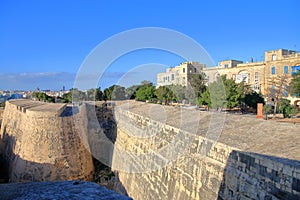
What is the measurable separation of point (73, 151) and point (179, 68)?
26763mm

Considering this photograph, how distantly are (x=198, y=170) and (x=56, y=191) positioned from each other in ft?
11.5

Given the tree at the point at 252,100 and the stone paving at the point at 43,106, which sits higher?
the tree at the point at 252,100

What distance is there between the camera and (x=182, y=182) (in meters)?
5.79

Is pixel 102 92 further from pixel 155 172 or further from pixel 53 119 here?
pixel 155 172

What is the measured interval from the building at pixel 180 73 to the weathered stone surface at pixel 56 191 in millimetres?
26941

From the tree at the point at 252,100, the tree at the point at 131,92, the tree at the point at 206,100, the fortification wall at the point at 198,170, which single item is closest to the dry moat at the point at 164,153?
the fortification wall at the point at 198,170

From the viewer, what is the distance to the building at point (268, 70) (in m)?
24.4

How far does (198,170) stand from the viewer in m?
5.20

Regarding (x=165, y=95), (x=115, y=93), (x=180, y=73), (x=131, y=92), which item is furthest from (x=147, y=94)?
(x=180, y=73)

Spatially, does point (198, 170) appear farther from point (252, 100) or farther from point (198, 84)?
point (198, 84)

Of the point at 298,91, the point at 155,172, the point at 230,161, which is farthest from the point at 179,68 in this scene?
the point at 230,161

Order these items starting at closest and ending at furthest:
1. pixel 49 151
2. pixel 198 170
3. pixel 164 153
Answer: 1. pixel 198 170
2. pixel 164 153
3. pixel 49 151

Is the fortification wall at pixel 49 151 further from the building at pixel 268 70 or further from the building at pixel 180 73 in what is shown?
the building at pixel 180 73

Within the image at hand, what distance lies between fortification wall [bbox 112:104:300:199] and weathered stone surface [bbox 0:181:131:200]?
7.30 ft
